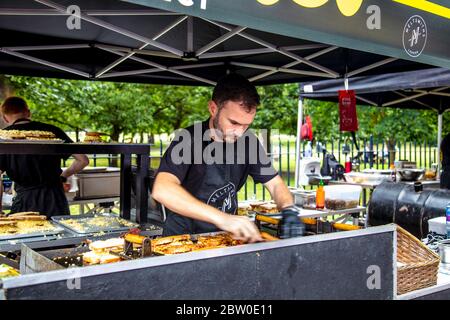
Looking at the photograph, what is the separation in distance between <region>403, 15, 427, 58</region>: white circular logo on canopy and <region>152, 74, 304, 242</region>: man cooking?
0.77m

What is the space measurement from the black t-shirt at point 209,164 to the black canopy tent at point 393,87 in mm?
2645

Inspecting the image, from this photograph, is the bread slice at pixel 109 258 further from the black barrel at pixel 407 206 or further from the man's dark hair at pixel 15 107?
the black barrel at pixel 407 206

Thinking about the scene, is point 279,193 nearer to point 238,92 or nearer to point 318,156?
point 238,92

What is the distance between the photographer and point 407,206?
466 centimetres

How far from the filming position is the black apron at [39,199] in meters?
3.62

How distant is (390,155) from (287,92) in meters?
3.54

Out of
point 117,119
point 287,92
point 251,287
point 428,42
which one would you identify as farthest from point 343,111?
point 117,119

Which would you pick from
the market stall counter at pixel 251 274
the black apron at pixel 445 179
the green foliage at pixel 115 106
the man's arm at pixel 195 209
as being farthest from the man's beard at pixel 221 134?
the green foliage at pixel 115 106

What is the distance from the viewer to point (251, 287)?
1.58 metres

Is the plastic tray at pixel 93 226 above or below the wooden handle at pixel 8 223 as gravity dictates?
below

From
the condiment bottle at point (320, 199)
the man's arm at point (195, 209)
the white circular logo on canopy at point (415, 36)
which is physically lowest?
the condiment bottle at point (320, 199)

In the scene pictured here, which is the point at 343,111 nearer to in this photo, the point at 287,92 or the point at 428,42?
the point at 428,42

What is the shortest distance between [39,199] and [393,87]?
4.15m

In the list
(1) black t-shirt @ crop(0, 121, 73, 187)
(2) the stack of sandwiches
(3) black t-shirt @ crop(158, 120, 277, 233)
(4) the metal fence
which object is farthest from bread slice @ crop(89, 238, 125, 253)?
(4) the metal fence
